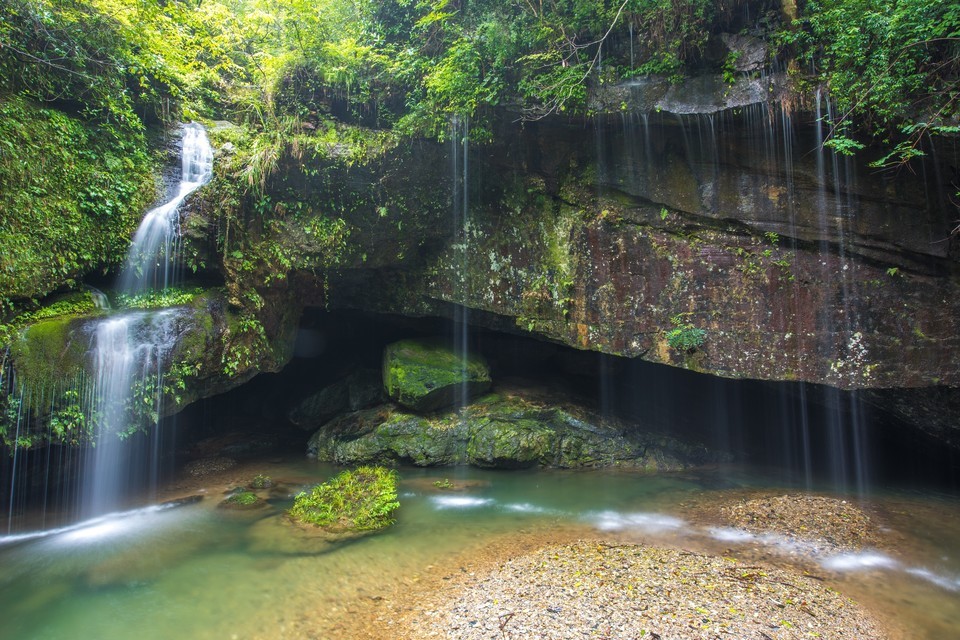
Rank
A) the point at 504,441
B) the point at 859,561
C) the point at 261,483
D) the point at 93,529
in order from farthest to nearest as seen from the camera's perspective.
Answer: the point at 504,441
the point at 261,483
the point at 93,529
the point at 859,561

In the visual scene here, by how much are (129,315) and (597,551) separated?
25.4 feet

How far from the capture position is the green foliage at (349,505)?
22.3ft

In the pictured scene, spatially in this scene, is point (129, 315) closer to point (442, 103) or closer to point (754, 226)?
point (442, 103)

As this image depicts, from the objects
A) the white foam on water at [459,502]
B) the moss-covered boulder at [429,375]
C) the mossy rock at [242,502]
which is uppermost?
the moss-covered boulder at [429,375]

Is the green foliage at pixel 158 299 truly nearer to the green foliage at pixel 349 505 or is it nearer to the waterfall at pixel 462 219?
the green foliage at pixel 349 505

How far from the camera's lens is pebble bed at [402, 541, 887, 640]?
420 cm

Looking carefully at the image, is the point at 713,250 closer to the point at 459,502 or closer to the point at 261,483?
the point at 459,502

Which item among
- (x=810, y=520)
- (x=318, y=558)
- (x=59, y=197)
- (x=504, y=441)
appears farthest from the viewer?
(x=504, y=441)

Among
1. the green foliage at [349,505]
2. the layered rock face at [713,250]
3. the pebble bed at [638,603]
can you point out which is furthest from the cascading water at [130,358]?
the pebble bed at [638,603]

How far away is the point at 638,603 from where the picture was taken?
15.0 feet

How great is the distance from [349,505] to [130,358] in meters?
4.04

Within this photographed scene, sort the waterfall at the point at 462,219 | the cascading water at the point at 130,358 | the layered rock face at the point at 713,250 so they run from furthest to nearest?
1. the waterfall at the point at 462,219
2. the layered rock face at the point at 713,250
3. the cascading water at the point at 130,358

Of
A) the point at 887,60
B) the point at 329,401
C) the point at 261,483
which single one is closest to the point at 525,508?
the point at 261,483

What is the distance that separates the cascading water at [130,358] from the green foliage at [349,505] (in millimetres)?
2887
